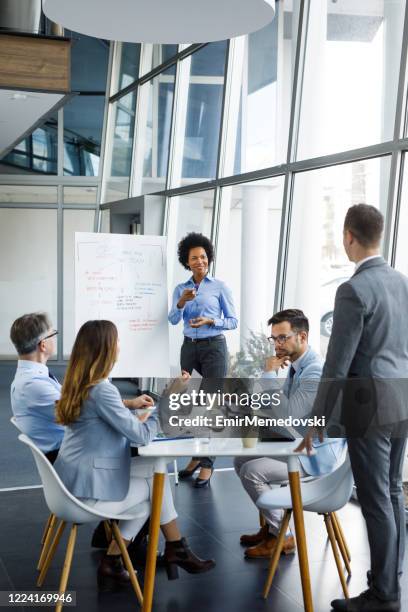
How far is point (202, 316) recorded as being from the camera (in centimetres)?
579

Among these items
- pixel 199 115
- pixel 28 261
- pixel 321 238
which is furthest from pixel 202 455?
pixel 28 261

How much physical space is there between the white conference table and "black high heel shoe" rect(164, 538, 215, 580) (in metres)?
0.41

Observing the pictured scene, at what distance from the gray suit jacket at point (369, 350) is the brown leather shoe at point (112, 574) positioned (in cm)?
128

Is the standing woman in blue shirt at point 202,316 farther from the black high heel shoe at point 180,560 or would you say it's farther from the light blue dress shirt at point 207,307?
the black high heel shoe at point 180,560

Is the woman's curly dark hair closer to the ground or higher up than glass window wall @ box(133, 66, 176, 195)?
closer to the ground

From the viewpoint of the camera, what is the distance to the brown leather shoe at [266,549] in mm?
4152

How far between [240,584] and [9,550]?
1.31 meters

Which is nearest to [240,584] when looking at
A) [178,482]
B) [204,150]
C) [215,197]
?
[178,482]

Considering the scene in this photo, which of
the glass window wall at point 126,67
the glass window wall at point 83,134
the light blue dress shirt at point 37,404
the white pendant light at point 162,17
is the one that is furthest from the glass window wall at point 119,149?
the white pendant light at point 162,17

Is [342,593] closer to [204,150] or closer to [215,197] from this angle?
[215,197]

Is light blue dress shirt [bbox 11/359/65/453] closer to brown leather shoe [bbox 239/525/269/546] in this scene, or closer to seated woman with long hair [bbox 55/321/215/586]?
seated woman with long hair [bbox 55/321/215/586]

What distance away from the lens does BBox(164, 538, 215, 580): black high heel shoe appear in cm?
382

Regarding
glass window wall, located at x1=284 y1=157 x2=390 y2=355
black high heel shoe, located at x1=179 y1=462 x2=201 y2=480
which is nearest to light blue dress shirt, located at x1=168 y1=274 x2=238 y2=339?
glass window wall, located at x1=284 y1=157 x2=390 y2=355

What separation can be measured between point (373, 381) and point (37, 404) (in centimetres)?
166
